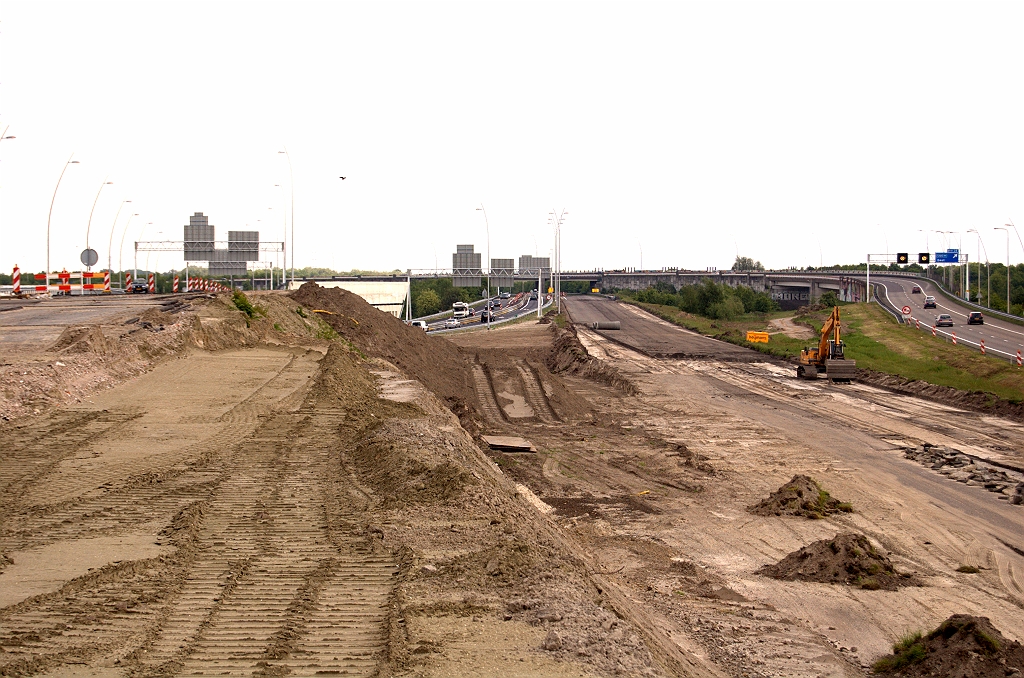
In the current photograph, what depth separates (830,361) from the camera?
4216cm

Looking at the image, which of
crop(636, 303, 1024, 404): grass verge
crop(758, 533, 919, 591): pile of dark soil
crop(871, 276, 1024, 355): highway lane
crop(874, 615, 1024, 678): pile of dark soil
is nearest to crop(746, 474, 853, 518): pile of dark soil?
crop(758, 533, 919, 591): pile of dark soil

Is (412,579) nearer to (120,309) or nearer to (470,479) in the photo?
(470,479)

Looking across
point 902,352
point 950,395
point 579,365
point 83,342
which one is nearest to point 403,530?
point 83,342

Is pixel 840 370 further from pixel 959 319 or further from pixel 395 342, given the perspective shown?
pixel 959 319

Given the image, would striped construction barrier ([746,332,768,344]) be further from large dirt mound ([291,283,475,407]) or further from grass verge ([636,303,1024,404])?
large dirt mound ([291,283,475,407])

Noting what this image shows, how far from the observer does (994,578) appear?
542 inches

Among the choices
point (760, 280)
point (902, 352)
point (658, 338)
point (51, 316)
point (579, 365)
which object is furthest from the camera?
point (760, 280)

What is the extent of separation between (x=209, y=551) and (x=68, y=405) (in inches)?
373

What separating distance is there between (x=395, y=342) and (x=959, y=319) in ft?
162

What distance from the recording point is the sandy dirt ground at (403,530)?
7.62 m

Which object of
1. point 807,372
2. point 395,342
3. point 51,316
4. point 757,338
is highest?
point 51,316

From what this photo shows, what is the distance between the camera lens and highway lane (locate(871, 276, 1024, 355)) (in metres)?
51.4

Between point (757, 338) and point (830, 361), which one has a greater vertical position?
point (757, 338)

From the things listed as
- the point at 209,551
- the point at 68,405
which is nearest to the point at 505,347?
the point at 68,405
